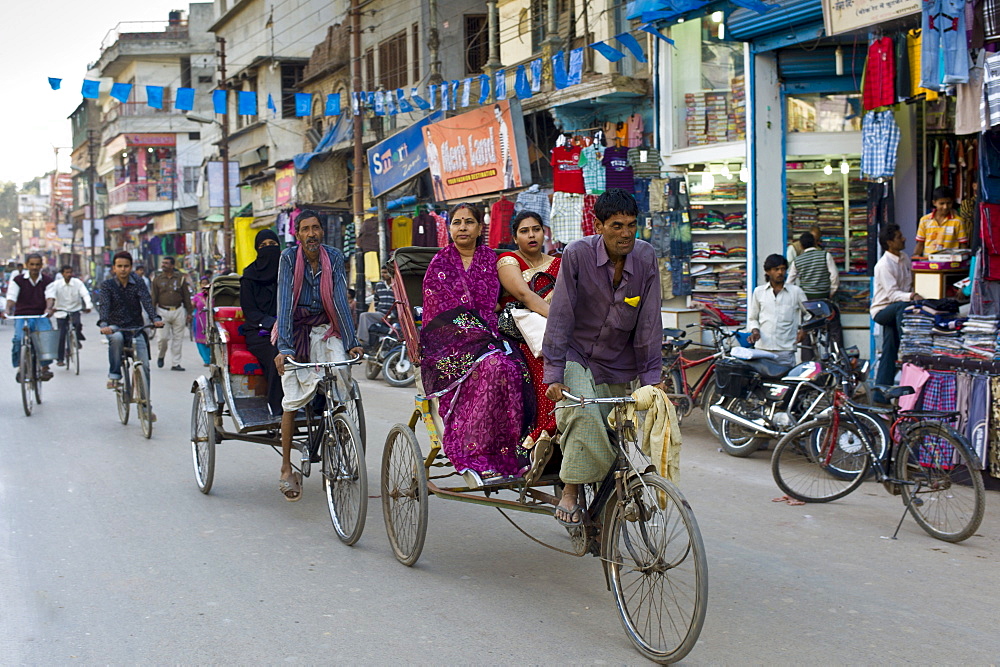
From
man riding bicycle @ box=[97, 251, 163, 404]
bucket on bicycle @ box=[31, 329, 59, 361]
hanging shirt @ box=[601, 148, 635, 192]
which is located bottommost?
bucket on bicycle @ box=[31, 329, 59, 361]

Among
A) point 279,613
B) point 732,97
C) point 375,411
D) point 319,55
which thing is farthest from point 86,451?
point 319,55

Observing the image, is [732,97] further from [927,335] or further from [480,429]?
[480,429]

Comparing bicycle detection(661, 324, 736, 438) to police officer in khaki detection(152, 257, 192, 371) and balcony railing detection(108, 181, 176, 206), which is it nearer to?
police officer in khaki detection(152, 257, 192, 371)

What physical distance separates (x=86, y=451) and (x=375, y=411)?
3518 mm

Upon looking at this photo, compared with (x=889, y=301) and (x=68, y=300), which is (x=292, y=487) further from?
(x=68, y=300)

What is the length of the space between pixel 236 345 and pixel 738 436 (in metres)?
4.81

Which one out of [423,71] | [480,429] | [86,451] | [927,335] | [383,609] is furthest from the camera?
[423,71]

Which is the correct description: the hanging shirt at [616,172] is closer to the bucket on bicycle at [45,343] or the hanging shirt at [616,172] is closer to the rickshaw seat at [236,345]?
the bucket on bicycle at [45,343]

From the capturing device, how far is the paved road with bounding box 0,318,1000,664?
4.39 metres

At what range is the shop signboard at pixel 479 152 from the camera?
61.8 ft

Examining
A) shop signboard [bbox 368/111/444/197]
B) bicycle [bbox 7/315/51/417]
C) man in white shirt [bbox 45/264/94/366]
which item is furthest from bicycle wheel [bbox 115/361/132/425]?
shop signboard [bbox 368/111/444/197]

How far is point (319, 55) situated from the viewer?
3055 cm

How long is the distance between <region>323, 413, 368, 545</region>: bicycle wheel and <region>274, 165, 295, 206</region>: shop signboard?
27182mm

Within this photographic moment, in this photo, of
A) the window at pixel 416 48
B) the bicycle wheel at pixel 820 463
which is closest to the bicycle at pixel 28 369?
the bicycle wheel at pixel 820 463
